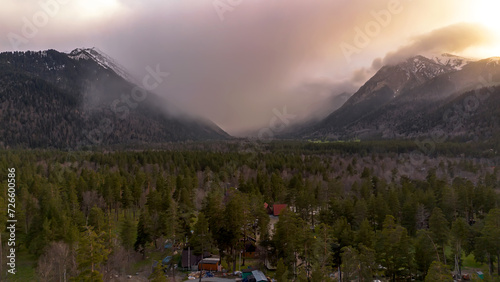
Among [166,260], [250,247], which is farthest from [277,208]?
[166,260]

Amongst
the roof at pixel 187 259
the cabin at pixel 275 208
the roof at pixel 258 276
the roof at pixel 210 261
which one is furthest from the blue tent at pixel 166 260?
the cabin at pixel 275 208

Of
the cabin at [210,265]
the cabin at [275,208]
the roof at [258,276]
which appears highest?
the cabin at [275,208]

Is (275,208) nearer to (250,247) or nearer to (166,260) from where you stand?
(250,247)

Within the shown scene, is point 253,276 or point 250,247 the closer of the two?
point 253,276

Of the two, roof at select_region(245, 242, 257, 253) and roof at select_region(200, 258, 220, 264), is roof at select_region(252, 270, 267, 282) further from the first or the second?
roof at select_region(245, 242, 257, 253)

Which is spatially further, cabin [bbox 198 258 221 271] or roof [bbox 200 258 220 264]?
roof [bbox 200 258 220 264]

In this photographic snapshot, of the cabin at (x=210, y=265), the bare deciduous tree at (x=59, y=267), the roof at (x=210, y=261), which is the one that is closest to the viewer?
the bare deciduous tree at (x=59, y=267)

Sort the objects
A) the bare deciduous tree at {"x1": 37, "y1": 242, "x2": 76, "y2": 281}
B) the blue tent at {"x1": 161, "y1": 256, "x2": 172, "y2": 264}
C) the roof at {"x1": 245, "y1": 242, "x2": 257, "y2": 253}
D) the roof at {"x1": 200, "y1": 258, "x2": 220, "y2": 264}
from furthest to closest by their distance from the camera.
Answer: the roof at {"x1": 245, "y1": 242, "x2": 257, "y2": 253}
the blue tent at {"x1": 161, "y1": 256, "x2": 172, "y2": 264}
the roof at {"x1": 200, "y1": 258, "x2": 220, "y2": 264}
the bare deciduous tree at {"x1": 37, "y1": 242, "x2": 76, "y2": 281}

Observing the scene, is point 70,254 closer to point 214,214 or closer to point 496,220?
point 214,214

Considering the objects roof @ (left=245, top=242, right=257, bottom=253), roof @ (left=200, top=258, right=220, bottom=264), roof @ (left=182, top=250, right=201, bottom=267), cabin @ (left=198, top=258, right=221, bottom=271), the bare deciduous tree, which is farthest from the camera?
roof @ (left=245, top=242, right=257, bottom=253)

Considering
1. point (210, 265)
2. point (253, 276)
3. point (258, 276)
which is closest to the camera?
point (258, 276)

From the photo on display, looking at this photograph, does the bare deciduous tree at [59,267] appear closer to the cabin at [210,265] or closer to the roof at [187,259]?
the roof at [187,259]

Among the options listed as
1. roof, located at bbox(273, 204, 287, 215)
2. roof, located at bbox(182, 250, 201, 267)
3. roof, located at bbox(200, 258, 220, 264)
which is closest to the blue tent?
roof, located at bbox(182, 250, 201, 267)
